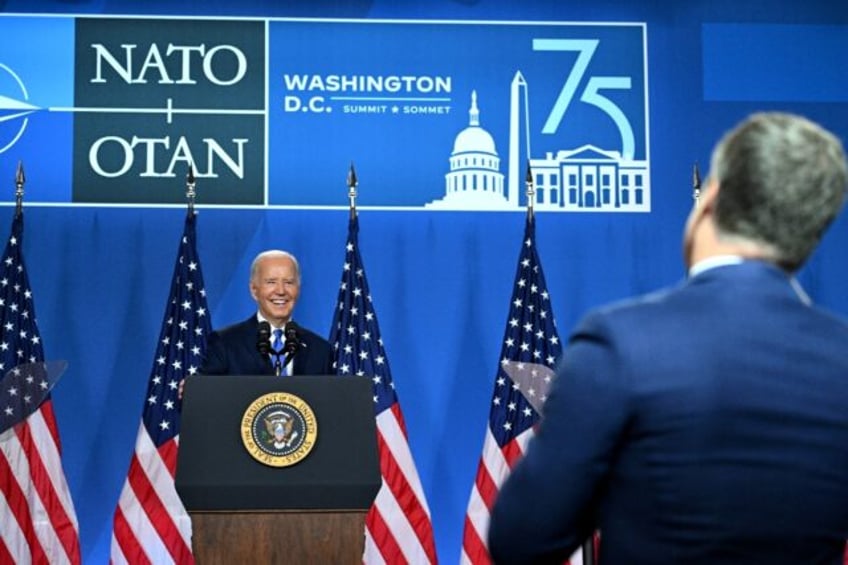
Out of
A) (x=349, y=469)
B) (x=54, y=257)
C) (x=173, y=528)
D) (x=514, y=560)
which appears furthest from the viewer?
(x=54, y=257)

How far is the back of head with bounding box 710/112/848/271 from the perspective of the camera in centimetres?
131

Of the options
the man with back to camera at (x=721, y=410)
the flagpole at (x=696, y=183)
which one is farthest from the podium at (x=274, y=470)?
the flagpole at (x=696, y=183)

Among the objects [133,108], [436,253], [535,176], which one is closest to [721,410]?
[436,253]

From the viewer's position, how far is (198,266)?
688 centimetres

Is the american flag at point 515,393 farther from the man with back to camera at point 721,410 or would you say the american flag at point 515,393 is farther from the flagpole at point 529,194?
the man with back to camera at point 721,410

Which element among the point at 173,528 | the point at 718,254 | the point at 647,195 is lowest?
the point at 173,528

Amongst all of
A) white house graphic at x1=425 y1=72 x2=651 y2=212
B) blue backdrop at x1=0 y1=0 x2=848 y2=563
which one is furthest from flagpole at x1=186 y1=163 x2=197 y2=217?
white house graphic at x1=425 y1=72 x2=651 y2=212

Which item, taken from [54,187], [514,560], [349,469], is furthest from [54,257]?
[514,560]

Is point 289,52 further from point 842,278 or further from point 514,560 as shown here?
point 514,560

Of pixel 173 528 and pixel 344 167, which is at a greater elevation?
pixel 344 167

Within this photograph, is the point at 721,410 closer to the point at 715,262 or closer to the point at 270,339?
the point at 715,262

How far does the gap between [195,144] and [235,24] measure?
2.49 feet

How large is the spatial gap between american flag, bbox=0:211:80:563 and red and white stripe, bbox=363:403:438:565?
5.02ft

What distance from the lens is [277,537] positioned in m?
3.79
